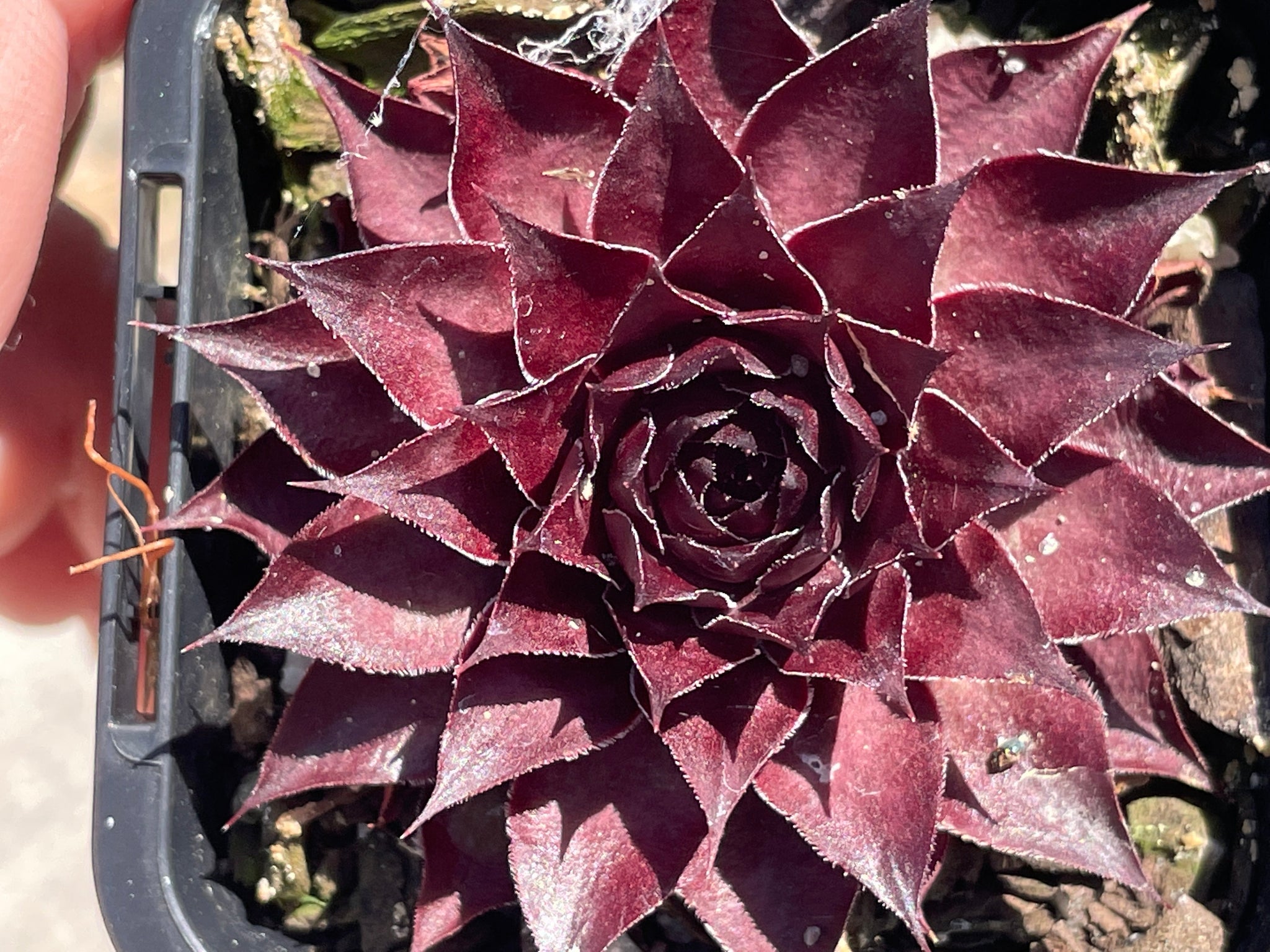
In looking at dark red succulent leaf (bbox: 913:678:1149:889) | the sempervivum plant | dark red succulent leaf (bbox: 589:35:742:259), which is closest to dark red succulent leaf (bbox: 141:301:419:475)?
the sempervivum plant

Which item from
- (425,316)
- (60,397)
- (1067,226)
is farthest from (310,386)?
(60,397)

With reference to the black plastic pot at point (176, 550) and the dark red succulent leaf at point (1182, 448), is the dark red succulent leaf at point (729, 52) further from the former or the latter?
the black plastic pot at point (176, 550)

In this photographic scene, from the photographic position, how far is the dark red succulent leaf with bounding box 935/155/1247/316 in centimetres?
72

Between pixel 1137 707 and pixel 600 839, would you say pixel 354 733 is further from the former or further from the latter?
pixel 1137 707

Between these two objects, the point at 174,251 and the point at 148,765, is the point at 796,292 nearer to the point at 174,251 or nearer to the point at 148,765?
the point at 148,765

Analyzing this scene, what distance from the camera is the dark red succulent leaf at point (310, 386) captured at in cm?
77

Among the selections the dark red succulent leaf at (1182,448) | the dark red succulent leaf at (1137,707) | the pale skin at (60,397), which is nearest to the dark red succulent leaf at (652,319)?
the dark red succulent leaf at (1182,448)

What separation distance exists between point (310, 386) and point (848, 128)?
0.43m

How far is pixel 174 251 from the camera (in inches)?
55.1

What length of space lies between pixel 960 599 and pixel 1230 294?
524 millimetres

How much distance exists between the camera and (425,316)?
73cm

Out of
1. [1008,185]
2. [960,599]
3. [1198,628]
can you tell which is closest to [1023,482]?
[960,599]

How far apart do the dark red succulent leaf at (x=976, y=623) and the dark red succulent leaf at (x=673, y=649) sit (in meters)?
0.12

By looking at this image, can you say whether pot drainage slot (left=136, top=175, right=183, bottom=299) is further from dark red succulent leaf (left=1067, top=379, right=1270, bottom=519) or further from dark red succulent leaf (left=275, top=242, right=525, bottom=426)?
dark red succulent leaf (left=1067, top=379, right=1270, bottom=519)
